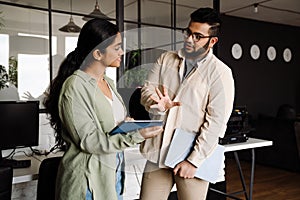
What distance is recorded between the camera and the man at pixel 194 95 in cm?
115

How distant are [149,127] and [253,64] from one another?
517cm

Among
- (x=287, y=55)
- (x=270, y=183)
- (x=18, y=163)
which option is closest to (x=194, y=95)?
(x=18, y=163)

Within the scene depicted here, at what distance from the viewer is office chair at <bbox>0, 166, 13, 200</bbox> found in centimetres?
134

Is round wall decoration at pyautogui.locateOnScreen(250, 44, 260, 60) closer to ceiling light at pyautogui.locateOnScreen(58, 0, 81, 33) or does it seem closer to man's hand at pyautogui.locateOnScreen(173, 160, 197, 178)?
ceiling light at pyautogui.locateOnScreen(58, 0, 81, 33)

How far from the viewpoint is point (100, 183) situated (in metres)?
1.02

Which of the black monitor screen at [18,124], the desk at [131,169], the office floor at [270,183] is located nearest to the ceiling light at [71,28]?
the black monitor screen at [18,124]

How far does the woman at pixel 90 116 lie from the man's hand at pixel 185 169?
0.98 feet

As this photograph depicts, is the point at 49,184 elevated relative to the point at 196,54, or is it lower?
lower

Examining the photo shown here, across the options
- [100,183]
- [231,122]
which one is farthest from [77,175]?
[231,122]

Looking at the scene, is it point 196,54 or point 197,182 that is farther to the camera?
point 197,182

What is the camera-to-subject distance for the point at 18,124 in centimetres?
191

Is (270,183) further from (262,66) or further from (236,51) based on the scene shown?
(262,66)

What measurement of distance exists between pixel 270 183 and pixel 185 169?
2.81 meters

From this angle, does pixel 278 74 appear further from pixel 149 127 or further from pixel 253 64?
pixel 149 127
